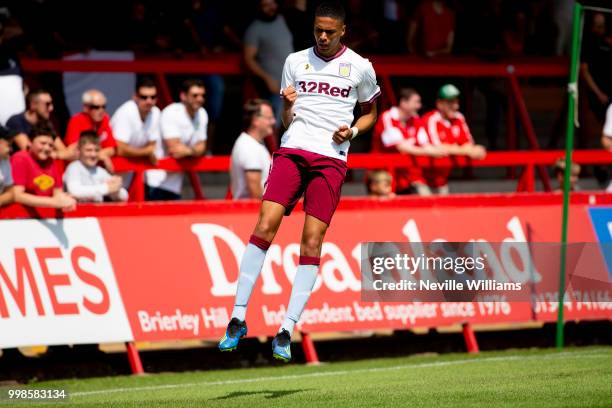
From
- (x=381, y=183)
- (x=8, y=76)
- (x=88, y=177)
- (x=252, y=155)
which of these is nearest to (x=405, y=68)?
(x=381, y=183)

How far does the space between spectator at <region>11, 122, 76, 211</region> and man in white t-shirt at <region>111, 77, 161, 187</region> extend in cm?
148

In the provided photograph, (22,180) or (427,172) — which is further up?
(22,180)

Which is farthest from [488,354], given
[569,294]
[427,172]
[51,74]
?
[51,74]

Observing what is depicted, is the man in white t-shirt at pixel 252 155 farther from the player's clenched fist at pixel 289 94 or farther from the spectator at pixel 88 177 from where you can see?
the player's clenched fist at pixel 289 94

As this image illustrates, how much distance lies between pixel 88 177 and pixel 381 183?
315 cm

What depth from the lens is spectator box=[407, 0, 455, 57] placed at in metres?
19.7

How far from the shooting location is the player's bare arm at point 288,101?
10.1m

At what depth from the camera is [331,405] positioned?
9445mm

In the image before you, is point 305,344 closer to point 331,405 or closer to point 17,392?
point 17,392

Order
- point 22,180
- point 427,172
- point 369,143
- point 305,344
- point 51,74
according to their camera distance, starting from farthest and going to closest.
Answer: point 369,143, point 51,74, point 427,172, point 305,344, point 22,180

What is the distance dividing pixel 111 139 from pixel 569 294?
16.5 feet

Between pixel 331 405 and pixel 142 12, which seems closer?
pixel 331 405

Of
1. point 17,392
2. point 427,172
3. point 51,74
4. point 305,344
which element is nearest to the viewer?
point 17,392

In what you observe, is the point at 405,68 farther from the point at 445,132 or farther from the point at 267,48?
the point at 445,132
